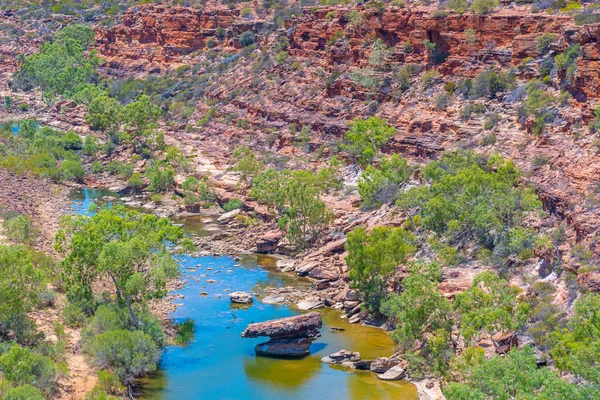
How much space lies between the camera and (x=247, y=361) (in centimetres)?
4734

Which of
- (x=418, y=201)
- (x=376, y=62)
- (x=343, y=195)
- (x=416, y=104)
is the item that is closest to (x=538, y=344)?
(x=418, y=201)

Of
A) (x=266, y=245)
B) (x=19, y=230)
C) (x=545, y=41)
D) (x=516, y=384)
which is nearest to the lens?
(x=516, y=384)

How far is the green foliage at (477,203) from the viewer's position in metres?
53.6

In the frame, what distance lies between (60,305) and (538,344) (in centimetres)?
2707

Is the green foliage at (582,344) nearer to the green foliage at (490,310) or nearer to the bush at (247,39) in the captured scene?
the green foliage at (490,310)

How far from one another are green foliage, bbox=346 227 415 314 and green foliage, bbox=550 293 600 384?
48.7 ft

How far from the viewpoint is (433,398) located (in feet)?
137

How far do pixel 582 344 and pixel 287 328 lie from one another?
59.3 feet

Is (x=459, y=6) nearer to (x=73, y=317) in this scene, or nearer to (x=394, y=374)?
(x=394, y=374)

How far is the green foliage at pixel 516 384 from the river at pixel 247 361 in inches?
375

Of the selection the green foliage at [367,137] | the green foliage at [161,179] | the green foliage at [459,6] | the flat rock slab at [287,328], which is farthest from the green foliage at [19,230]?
the green foliage at [459,6]

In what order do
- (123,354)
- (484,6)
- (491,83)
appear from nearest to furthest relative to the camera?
1. (123,354)
2. (491,83)
3. (484,6)

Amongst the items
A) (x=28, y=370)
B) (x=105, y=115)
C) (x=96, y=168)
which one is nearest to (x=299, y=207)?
(x=28, y=370)

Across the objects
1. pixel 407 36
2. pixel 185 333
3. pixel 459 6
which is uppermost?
pixel 459 6
